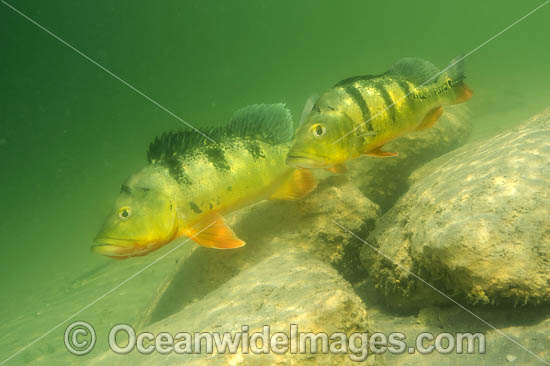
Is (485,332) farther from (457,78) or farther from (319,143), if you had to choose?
(457,78)


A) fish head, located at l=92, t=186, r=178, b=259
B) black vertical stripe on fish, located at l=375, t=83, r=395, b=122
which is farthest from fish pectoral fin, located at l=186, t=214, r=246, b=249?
black vertical stripe on fish, located at l=375, t=83, r=395, b=122

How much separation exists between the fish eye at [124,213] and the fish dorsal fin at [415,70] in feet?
11.6

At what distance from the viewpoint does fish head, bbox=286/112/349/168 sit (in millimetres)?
3334

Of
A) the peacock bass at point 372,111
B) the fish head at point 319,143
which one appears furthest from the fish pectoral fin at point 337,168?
the fish head at point 319,143

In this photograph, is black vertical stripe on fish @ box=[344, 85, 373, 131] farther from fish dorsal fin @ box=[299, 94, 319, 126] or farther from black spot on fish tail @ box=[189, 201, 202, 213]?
black spot on fish tail @ box=[189, 201, 202, 213]

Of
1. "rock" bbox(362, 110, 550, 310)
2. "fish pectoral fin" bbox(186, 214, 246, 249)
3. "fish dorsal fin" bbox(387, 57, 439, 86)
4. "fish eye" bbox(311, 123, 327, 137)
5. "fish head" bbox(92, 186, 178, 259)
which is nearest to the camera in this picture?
"rock" bbox(362, 110, 550, 310)

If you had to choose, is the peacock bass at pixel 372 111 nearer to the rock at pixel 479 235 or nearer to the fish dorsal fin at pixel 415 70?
the fish dorsal fin at pixel 415 70

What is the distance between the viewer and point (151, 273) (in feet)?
26.0

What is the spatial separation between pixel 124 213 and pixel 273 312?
69.8 inches

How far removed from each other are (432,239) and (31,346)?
7.38 metres

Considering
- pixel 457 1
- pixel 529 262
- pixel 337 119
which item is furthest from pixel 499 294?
pixel 457 1

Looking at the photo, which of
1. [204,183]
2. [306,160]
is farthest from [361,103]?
[204,183]

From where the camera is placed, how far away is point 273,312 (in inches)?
101

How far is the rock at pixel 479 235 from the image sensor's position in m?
2.37
